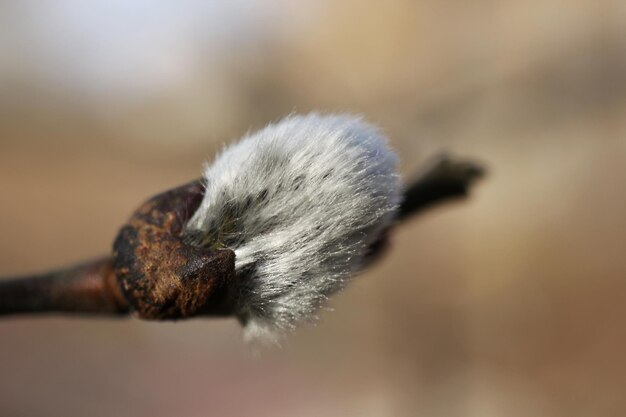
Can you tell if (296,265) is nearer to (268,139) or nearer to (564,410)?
(268,139)

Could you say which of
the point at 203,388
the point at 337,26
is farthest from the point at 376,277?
the point at 337,26

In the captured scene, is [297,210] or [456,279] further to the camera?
[456,279]

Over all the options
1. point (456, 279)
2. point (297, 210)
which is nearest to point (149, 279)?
point (297, 210)

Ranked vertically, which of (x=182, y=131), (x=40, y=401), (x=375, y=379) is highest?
(x=182, y=131)

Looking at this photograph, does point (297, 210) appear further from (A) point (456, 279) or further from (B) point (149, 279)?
(A) point (456, 279)

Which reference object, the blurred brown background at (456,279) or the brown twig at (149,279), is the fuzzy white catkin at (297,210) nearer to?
the brown twig at (149,279)

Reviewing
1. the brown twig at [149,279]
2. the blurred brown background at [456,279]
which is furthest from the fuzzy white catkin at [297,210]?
the blurred brown background at [456,279]
